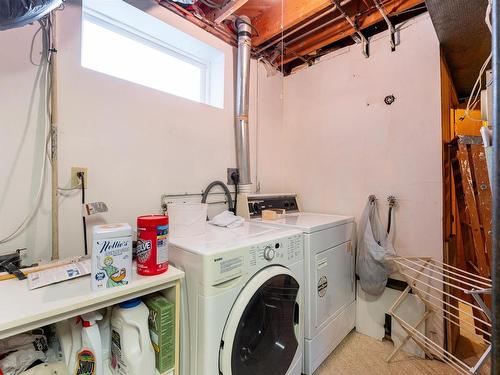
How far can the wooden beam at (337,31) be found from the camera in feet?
5.88

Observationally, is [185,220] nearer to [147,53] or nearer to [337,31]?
[147,53]

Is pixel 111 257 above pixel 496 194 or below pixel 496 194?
below

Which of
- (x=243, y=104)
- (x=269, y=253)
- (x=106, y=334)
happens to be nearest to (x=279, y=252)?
(x=269, y=253)

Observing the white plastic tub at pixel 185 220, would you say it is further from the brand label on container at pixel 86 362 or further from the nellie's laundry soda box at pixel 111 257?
the brand label on container at pixel 86 362

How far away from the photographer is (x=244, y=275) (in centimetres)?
107

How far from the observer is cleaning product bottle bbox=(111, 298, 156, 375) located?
2.98 feet

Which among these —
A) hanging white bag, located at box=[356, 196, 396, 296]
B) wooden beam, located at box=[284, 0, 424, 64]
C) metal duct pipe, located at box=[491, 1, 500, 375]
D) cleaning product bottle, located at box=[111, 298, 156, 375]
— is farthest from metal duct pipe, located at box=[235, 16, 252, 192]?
metal duct pipe, located at box=[491, 1, 500, 375]

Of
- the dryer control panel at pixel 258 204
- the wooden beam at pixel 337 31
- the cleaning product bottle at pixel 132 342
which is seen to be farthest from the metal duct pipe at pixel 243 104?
the cleaning product bottle at pixel 132 342

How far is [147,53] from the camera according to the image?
1.81 metres

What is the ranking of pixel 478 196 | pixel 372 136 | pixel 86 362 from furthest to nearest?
pixel 372 136 → pixel 478 196 → pixel 86 362

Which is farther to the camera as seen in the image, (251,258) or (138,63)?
(138,63)

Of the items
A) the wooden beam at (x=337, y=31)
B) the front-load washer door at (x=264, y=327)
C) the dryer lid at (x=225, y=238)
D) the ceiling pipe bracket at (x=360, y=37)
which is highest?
the wooden beam at (x=337, y=31)

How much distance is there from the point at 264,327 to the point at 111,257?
86cm

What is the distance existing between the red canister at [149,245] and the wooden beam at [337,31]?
7.16 ft
